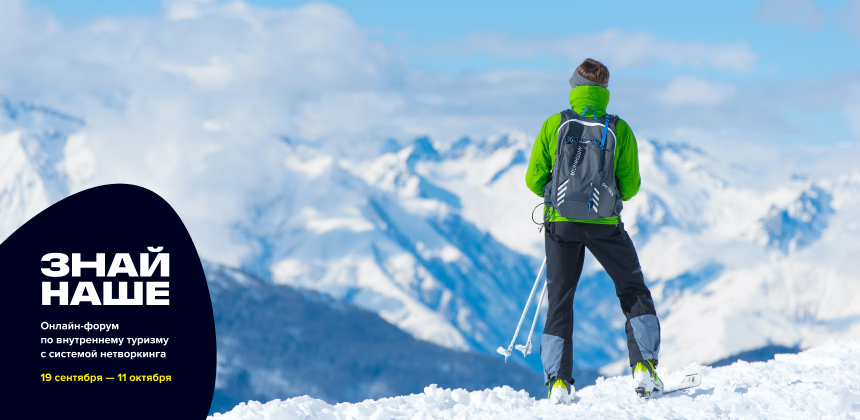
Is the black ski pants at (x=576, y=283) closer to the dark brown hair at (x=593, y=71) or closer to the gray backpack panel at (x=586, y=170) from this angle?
the gray backpack panel at (x=586, y=170)

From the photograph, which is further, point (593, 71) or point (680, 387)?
point (680, 387)

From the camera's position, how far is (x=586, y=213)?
1009 cm

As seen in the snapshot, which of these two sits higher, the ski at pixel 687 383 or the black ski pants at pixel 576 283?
the black ski pants at pixel 576 283

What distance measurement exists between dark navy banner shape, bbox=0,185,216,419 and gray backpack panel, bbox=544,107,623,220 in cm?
441

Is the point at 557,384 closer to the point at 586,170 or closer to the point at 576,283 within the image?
the point at 576,283

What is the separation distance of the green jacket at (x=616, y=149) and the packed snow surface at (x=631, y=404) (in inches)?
87.8

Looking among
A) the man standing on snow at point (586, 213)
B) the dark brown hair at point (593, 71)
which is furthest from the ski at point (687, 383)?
the dark brown hair at point (593, 71)

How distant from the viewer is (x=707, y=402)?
32.3 feet

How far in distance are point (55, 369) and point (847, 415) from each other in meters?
8.23

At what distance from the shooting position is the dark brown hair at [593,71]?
34.4 feet

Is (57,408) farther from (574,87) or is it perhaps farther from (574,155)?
(574,87)

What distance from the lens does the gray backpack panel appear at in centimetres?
1007

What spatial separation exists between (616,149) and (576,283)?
5.56ft

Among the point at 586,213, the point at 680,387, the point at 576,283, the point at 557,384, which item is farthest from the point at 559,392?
the point at 586,213
